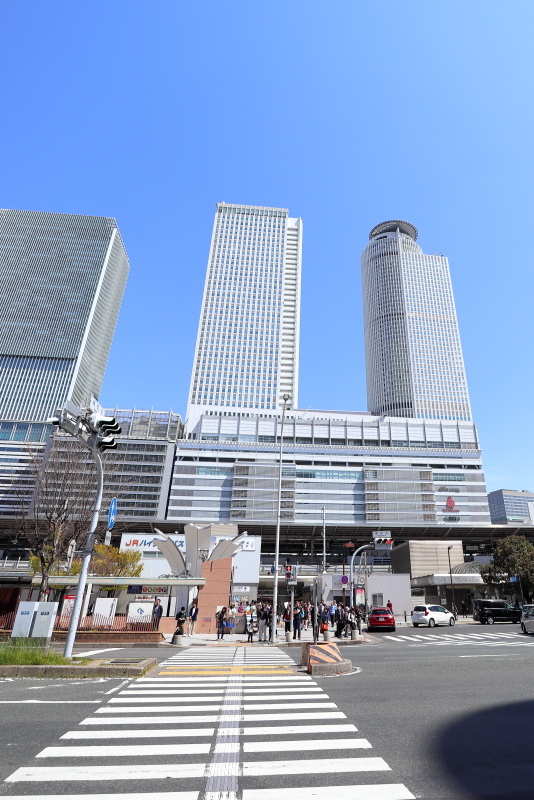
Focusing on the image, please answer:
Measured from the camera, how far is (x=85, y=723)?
6.64 m

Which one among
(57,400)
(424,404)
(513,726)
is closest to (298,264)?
(424,404)

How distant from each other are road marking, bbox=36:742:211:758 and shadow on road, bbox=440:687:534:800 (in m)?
2.97

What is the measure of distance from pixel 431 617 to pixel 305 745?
34.9 m

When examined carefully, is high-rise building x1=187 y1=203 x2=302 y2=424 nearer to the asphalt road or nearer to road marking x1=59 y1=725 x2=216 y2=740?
the asphalt road

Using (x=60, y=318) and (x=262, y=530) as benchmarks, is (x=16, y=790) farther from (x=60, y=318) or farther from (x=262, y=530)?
Result: (x=60, y=318)

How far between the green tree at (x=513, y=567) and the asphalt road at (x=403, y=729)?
4903 centimetres

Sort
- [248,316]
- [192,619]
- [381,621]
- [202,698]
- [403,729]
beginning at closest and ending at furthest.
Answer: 1. [403,729]
2. [202,698]
3. [192,619]
4. [381,621]
5. [248,316]

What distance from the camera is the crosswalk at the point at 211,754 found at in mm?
4284

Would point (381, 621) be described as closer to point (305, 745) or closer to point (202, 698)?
point (202, 698)

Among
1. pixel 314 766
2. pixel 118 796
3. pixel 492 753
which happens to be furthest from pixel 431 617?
pixel 118 796

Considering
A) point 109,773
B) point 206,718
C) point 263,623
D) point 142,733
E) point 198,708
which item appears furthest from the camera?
point 263,623

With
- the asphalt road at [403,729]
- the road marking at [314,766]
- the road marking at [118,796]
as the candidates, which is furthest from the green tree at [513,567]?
the road marking at [118,796]

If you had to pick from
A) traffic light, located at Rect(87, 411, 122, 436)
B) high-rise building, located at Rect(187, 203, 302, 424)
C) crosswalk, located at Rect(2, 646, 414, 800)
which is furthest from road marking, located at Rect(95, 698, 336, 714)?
high-rise building, located at Rect(187, 203, 302, 424)

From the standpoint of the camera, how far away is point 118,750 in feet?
17.8
